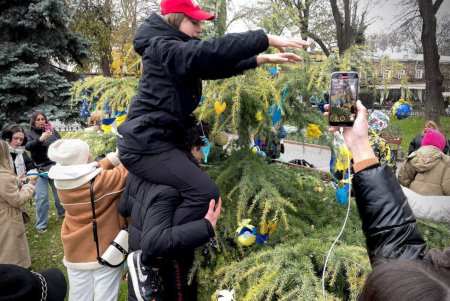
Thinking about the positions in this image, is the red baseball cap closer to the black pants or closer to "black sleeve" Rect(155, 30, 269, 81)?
"black sleeve" Rect(155, 30, 269, 81)

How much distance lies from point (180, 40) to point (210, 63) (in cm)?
31

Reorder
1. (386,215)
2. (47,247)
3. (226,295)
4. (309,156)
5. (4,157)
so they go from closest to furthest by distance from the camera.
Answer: (386,215) < (226,295) < (4,157) < (47,247) < (309,156)

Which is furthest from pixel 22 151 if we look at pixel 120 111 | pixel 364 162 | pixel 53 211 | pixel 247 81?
pixel 364 162

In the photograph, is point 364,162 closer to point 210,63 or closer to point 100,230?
point 210,63

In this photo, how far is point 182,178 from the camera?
1765 mm

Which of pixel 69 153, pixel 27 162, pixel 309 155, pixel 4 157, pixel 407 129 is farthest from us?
pixel 407 129

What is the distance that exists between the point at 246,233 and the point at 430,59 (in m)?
9.76

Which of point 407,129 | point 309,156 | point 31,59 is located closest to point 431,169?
point 309,156

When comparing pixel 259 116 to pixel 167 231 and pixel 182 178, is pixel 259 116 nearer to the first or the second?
pixel 182 178

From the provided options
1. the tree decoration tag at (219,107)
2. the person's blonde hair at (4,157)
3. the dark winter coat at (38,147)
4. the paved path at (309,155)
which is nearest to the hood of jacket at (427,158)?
the tree decoration tag at (219,107)

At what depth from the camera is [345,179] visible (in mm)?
2336

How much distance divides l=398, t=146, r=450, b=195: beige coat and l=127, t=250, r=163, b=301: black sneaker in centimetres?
383

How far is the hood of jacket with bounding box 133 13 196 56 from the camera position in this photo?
5.60ft

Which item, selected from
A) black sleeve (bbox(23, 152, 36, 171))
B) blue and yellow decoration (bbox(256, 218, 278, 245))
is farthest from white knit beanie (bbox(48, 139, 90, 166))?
black sleeve (bbox(23, 152, 36, 171))
